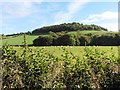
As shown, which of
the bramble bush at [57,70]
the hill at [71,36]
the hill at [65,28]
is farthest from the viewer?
the hill at [65,28]

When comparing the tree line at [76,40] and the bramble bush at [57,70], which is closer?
the bramble bush at [57,70]

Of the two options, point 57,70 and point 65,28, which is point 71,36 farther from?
point 57,70

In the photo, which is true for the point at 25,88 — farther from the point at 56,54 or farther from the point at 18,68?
the point at 56,54

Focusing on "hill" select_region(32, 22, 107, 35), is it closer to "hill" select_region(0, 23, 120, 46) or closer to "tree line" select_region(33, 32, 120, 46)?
"hill" select_region(0, 23, 120, 46)

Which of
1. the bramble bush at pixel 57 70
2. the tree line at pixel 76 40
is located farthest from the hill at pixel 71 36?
the bramble bush at pixel 57 70

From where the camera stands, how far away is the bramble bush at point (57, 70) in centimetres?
637

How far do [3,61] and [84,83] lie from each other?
1.84 meters

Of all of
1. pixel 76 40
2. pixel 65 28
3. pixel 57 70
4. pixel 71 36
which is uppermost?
pixel 65 28

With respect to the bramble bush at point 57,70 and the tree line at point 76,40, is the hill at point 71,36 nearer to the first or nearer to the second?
the tree line at point 76,40

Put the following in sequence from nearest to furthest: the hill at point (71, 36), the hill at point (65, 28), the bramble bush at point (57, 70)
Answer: the bramble bush at point (57, 70)
the hill at point (71, 36)
the hill at point (65, 28)

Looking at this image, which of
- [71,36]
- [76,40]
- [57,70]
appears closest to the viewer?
[57,70]

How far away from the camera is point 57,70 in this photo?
6398mm

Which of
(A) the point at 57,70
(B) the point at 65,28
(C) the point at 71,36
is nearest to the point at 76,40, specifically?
(C) the point at 71,36

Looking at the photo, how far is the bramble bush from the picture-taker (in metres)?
6.37
